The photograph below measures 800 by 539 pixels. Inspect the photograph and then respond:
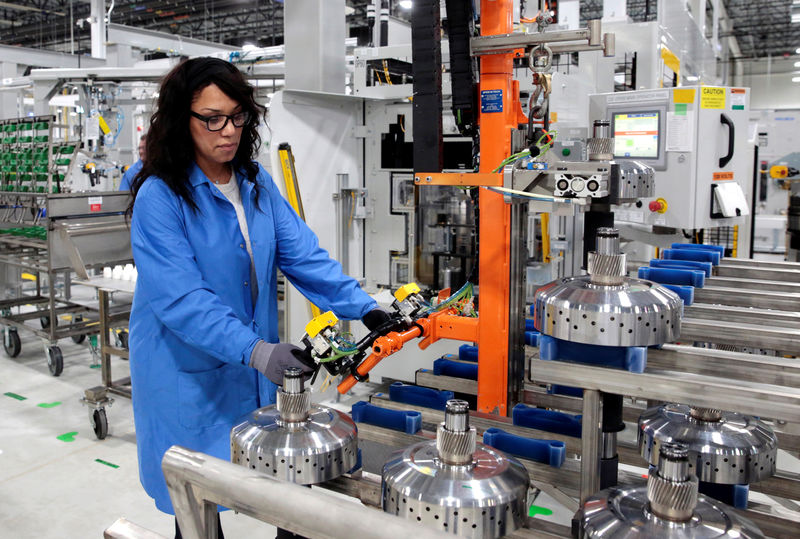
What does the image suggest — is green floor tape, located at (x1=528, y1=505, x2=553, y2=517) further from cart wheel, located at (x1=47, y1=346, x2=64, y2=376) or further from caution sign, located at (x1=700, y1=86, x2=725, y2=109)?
cart wheel, located at (x1=47, y1=346, x2=64, y2=376)

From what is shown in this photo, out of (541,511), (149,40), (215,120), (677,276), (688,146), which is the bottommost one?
(541,511)

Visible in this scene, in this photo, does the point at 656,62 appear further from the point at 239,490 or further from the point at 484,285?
the point at 239,490

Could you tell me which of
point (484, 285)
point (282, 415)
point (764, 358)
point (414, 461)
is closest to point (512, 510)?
point (414, 461)

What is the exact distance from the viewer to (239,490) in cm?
93

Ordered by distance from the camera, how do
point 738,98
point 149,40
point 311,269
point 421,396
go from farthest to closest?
point 149,40
point 738,98
point 311,269
point 421,396

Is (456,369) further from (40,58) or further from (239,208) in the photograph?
(40,58)

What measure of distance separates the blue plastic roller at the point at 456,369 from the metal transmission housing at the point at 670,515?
3.16 ft

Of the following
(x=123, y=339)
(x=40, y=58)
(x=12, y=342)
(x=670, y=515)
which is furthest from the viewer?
(x=40, y=58)

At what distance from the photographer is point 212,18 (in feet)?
49.3

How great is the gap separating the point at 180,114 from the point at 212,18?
48.2 ft

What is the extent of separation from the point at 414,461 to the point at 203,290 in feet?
2.55

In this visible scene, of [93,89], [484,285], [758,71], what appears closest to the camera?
[484,285]

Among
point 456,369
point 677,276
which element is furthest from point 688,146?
point 456,369

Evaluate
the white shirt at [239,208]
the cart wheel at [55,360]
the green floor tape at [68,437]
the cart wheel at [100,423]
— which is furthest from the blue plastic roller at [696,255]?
the cart wheel at [55,360]
